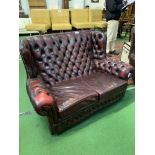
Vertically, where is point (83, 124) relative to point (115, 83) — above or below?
below

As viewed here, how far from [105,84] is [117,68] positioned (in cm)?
34

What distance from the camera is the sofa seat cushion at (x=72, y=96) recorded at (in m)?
1.81

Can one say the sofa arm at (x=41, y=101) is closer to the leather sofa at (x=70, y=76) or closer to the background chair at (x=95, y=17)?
the leather sofa at (x=70, y=76)

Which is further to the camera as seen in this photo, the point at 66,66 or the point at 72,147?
the point at 66,66

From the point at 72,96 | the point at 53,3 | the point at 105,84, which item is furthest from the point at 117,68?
the point at 53,3

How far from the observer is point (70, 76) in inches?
95.7

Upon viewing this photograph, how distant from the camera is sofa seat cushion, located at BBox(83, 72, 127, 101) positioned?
2.13m

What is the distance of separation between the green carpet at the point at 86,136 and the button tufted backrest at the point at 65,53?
1.93 ft

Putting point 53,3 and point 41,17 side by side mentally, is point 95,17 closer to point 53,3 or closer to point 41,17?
point 41,17
